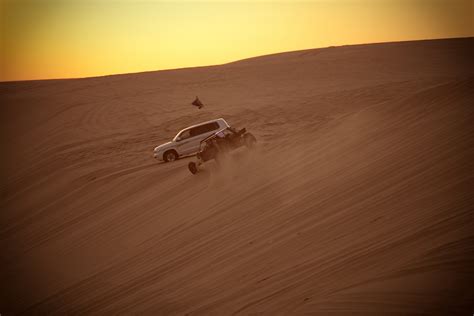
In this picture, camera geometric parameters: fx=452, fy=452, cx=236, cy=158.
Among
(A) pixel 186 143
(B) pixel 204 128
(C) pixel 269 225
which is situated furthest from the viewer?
(B) pixel 204 128

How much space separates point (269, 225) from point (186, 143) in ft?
27.5

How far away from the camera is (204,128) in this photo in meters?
16.3

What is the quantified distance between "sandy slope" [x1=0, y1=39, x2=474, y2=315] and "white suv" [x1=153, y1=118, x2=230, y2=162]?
2.25 feet

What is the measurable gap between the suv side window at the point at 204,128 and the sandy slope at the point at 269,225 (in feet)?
6.07

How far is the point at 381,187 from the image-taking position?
8.13m

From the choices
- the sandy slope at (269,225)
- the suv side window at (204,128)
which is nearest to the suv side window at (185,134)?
the suv side window at (204,128)

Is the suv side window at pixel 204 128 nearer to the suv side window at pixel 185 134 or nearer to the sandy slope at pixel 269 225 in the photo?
the suv side window at pixel 185 134

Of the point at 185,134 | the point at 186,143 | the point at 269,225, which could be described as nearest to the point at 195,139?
the point at 186,143

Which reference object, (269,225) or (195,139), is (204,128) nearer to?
(195,139)

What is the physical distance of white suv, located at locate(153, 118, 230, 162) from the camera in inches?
633

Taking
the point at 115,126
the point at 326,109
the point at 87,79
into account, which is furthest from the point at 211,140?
the point at 87,79

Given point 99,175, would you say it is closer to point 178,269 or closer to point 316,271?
point 178,269

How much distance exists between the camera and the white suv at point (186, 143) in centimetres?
1608

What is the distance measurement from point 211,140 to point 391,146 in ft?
17.1
